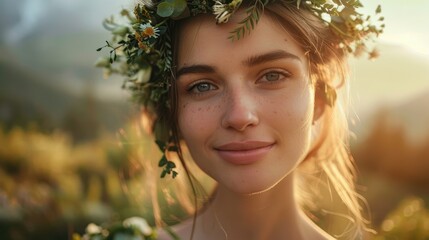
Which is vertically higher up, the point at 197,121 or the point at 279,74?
the point at 279,74

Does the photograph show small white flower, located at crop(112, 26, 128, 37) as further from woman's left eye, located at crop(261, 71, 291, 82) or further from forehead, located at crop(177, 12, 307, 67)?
woman's left eye, located at crop(261, 71, 291, 82)

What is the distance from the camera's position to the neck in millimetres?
2912

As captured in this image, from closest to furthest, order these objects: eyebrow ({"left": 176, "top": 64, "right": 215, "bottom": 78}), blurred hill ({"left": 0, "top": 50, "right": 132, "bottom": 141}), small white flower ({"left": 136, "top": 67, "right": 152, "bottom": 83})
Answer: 1. eyebrow ({"left": 176, "top": 64, "right": 215, "bottom": 78})
2. small white flower ({"left": 136, "top": 67, "right": 152, "bottom": 83})
3. blurred hill ({"left": 0, "top": 50, "right": 132, "bottom": 141})

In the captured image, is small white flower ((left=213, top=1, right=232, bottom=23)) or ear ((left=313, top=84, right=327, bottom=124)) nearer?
small white flower ((left=213, top=1, right=232, bottom=23))

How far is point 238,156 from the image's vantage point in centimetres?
251

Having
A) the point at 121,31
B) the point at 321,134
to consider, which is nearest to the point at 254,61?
the point at 321,134

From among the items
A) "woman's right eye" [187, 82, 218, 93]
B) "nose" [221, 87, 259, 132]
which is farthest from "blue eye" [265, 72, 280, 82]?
"woman's right eye" [187, 82, 218, 93]

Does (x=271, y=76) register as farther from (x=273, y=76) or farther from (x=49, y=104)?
(x=49, y=104)

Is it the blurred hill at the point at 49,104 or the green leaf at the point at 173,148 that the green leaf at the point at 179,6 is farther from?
the blurred hill at the point at 49,104

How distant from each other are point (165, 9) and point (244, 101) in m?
0.49

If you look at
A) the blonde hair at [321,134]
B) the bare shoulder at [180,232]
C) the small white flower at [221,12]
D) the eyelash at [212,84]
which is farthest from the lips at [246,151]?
the bare shoulder at [180,232]

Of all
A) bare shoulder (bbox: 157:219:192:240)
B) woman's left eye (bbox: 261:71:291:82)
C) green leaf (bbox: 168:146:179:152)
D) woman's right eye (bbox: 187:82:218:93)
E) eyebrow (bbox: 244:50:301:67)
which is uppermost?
eyebrow (bbox: 244:50:301:67)

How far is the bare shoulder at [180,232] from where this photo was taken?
3135 mm

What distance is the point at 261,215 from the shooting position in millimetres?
2918
